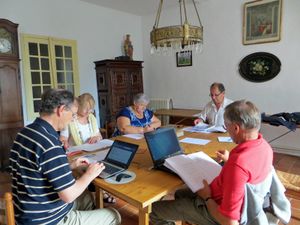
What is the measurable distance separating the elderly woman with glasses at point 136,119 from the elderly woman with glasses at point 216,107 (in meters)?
0.63

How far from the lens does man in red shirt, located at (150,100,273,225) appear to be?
100 centimetres

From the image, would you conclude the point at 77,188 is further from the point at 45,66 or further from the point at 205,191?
the point at 45,66

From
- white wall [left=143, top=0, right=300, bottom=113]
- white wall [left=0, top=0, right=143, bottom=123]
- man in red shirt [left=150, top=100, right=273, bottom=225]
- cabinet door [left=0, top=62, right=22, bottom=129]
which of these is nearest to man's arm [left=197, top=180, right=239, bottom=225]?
man in red shirt [left=150, top=100, right=273, bottom=225]

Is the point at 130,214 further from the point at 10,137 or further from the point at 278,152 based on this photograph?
the point at 278,152

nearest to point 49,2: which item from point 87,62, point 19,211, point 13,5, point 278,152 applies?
point 13,5

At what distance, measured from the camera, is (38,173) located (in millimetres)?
1026

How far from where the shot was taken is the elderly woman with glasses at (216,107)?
9.11 feet

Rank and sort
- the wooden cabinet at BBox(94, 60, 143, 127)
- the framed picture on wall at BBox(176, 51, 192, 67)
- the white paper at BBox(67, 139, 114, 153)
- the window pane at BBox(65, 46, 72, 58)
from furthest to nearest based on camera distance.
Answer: the framed picture on wall at BBox(176, 51, 192, 67) < the wooden cabinet at BBox(94, 60, 143, 127) < the window pane at BBox(65, 46, 72, 58) < the white paper at BBox(67, 139, 114, 153)

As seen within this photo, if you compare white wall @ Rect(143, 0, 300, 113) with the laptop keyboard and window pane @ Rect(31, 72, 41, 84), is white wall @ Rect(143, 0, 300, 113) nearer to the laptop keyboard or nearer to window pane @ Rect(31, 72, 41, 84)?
window pane @ Rect(31, 72, 41, 84)

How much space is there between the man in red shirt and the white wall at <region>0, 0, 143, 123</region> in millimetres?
3411

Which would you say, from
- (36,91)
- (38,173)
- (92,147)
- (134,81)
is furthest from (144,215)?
(134,81)

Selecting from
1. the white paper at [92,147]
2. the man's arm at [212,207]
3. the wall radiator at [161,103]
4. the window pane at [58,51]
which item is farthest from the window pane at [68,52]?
the man's arm at [212,207]

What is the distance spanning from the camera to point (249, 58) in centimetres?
399

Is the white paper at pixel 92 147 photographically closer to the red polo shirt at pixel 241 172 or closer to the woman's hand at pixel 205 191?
the woman's hand at pixel 205 191
